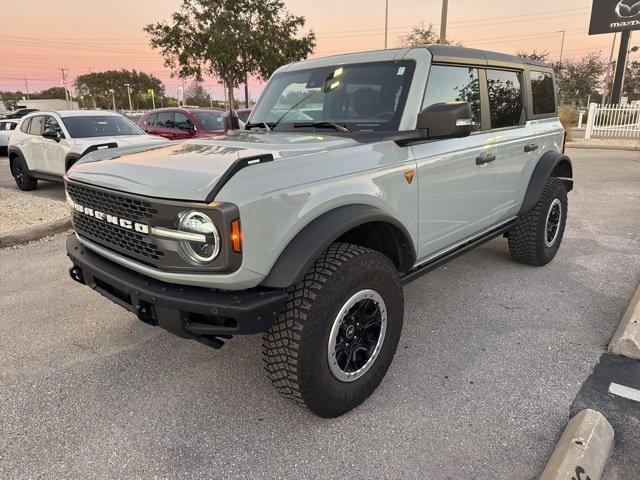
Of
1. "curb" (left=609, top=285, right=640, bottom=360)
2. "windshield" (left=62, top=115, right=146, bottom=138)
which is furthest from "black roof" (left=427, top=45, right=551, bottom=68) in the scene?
"windshield" (left=62, top=115, right=146, bottom=138)

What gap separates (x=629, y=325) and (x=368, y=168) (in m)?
2.22

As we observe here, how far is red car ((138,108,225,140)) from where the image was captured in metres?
11.2

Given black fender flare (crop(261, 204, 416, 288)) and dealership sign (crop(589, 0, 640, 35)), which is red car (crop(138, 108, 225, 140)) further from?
dealership sign (crop(589, 0, 640, 35))

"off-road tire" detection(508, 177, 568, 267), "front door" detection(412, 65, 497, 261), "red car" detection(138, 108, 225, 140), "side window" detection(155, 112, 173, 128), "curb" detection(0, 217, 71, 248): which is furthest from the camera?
"side window" detection(155, 112, 173, 128)

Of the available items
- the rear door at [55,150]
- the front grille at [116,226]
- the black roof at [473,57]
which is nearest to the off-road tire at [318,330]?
the front grille at [116,226]

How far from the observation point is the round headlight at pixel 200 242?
6.55 feet

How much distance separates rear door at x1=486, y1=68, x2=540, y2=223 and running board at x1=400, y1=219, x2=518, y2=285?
0.10 metres

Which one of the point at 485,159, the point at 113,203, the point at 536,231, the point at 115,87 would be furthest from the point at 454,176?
the point at 115,87

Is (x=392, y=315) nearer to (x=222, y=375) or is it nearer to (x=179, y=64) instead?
(x=222, y=375)

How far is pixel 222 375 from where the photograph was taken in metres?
2.93

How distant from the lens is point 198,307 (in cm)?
207

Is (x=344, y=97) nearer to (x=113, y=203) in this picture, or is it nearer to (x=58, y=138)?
(x=113, y=203)

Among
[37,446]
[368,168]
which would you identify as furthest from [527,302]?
[37,446]

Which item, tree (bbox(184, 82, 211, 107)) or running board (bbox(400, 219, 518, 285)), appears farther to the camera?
tree (bbox(184, 82, 211, 107))
